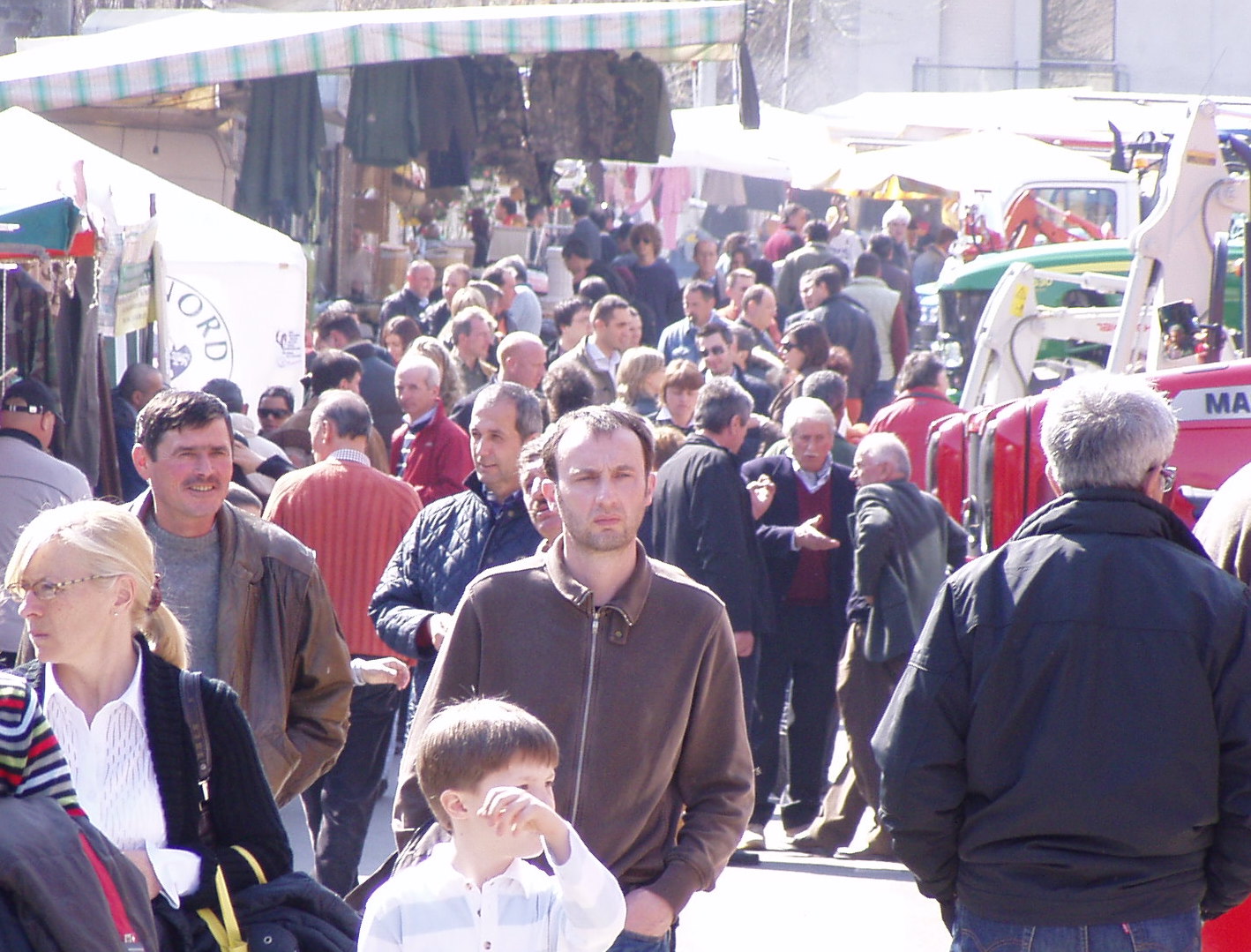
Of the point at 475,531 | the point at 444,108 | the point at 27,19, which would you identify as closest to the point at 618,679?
the point at 475,531

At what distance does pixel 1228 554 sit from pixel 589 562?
5.50ft

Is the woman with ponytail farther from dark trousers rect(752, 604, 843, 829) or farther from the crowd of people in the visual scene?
dark trousers rect(752, 604, 843, 829)

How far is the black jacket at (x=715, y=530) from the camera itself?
742 centimetres

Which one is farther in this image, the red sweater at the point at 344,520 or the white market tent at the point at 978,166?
the white market tent at the point at 978,166

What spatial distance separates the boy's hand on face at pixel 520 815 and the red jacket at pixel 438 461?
16.6ft

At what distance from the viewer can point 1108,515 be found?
345 cm

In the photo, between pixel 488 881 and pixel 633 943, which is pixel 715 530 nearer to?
pixel 633 943

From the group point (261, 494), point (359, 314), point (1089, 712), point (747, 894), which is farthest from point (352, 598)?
point (359, 314)

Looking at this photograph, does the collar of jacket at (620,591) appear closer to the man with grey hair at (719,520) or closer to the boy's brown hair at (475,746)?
the boy's brown hair at (475,746)

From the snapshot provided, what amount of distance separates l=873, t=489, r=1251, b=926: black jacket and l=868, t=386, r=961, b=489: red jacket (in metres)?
6.64

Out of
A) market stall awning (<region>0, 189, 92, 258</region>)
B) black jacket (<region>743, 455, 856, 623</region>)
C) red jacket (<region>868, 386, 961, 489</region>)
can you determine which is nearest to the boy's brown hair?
market stall awning (<region>0, 189, 92, 258</region>)

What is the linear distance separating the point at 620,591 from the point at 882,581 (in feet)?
13.6

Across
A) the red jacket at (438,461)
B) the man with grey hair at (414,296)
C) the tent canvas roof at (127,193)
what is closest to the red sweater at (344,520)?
the red jacket at (438,461)

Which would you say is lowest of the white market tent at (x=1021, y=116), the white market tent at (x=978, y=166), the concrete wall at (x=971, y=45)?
the white market tent at (x=978, y=166)
